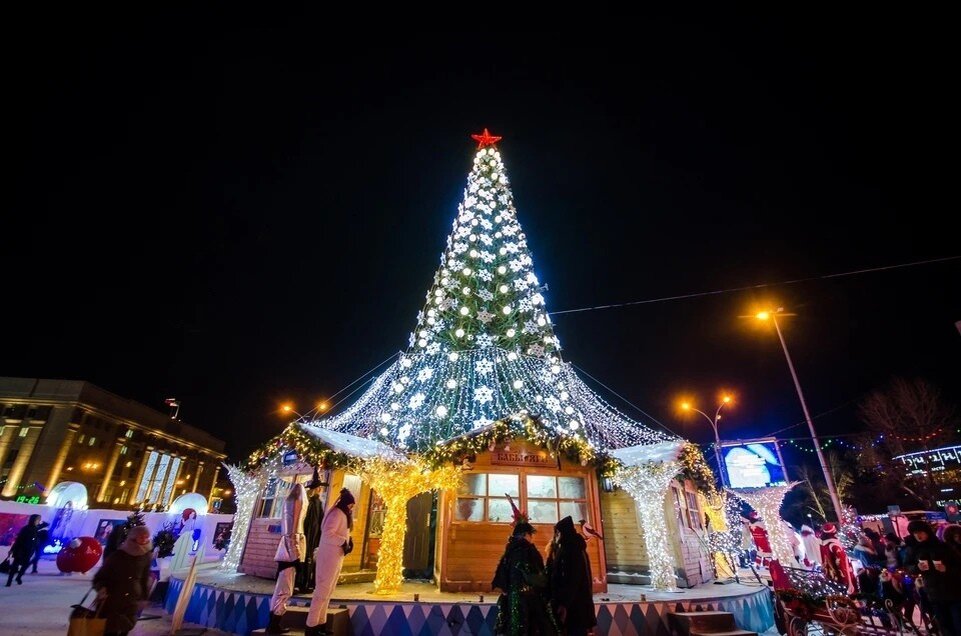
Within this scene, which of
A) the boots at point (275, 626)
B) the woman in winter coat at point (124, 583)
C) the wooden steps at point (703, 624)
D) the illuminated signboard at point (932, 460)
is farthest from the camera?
the illuminated signboard at point (932, 460)

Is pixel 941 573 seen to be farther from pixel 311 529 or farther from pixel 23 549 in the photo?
pixel 23 549

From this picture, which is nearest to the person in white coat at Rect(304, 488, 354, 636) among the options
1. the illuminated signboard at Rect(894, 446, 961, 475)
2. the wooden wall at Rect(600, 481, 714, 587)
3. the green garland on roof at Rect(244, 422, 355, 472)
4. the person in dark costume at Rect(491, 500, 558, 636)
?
the person in dark costume at Rect(491, 500, 558, 636)

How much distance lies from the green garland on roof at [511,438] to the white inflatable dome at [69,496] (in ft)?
65.2

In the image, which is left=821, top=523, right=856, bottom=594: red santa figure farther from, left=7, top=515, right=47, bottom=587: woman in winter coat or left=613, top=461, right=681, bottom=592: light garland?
left=7, top=515, right=47, bottom=587: woman in winter coat

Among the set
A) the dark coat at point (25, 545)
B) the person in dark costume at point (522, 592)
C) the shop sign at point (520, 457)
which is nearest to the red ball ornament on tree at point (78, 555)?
the dark coat at point (25, 545)

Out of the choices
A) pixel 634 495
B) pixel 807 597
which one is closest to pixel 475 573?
pixel 634 495

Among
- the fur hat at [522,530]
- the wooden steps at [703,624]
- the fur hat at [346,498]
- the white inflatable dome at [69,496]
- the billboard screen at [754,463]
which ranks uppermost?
the billboard screen at [754,463]

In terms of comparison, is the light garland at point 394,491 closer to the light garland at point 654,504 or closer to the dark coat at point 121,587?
the light garland at point 654,504

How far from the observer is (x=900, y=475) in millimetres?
27328

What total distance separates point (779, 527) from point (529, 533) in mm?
15065

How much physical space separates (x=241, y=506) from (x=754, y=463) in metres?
21.8

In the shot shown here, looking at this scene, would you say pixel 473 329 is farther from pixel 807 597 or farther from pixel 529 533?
pixel 807 597

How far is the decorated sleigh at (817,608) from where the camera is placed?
6457 millimetres

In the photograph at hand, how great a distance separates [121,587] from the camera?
14.6ft
